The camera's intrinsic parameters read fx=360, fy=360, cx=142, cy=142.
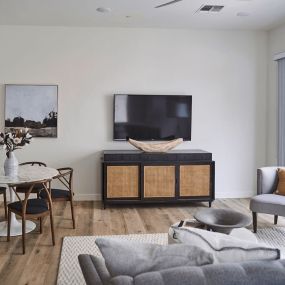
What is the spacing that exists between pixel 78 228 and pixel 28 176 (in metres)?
0.92

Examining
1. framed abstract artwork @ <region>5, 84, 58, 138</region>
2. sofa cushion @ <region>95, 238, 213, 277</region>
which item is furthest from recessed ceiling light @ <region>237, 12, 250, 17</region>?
sofa cushion @ <region>95, 238, 213, 277</region>

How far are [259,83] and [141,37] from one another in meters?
2.13

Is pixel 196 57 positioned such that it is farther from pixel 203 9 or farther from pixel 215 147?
pixel 215 147

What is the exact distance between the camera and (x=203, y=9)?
4.82 meters

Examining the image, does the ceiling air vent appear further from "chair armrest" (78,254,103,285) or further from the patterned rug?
"chair armrest" (78,254,103,285)

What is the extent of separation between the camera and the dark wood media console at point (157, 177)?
17.4 feet

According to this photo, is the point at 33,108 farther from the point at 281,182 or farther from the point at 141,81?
the point at 281,182

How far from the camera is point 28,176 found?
395cm

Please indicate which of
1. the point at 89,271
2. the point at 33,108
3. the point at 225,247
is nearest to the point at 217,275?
the point at 225,247

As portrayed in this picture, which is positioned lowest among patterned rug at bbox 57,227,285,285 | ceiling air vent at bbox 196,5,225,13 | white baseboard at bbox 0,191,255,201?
patterned rug at bbox 57,227,285,285

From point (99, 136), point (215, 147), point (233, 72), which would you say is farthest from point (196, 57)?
point (99, 136)

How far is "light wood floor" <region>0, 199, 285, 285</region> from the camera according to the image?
10.3 ft

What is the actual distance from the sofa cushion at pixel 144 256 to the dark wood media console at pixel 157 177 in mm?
3848

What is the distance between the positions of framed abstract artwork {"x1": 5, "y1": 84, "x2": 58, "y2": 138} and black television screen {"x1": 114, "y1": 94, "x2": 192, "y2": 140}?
99 cm
